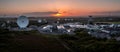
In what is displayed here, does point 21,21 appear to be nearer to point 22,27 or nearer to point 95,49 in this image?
point 22,27

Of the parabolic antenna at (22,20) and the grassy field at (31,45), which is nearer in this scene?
the grassy field at (31,45)

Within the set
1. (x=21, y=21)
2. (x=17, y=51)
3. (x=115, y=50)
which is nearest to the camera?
(x=115, y=50)

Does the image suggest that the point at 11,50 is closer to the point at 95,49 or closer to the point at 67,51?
the point at 67,51

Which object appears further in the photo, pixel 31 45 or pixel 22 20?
pixel 22 20

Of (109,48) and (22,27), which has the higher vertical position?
(109,48)

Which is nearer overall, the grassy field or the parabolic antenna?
the grassy field

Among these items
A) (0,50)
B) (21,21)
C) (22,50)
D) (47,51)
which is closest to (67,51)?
(47,51)

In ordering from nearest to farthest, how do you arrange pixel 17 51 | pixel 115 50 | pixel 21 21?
pixel 115 50 < pixel 17 51 < pixel 21 21

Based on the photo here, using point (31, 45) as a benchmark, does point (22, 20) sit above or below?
below

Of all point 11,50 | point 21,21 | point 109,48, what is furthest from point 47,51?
point 21,21

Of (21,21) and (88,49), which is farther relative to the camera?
(21,21)
